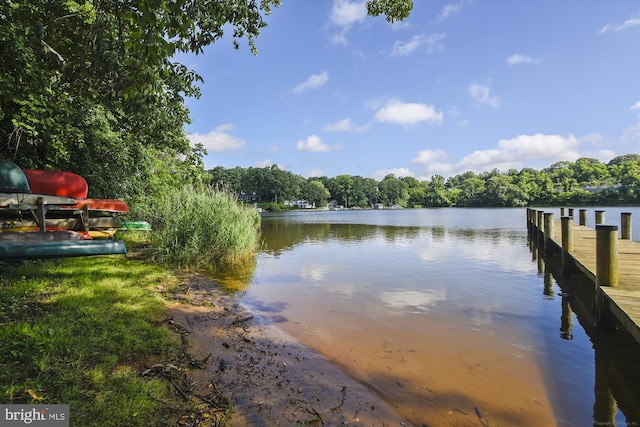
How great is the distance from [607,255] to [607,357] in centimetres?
151

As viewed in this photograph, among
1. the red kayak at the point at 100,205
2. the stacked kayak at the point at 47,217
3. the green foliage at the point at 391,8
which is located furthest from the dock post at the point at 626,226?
the red kayak at the point at 100,205

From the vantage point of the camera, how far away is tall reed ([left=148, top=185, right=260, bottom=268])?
357 inches

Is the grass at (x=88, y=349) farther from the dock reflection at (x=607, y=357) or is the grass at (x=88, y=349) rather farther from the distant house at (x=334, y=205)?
the distant house at (x=334, y=205)

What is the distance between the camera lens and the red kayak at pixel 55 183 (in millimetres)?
6203

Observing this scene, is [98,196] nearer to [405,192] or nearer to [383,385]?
[383,385]

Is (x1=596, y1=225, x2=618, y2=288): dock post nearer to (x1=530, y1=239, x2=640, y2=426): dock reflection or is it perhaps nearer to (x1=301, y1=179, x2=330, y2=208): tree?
(x1=530, y1=239, x2=640, y2=426): dock reflection

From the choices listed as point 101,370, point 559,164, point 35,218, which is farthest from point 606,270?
→ point 559,164

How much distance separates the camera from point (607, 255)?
201 inches

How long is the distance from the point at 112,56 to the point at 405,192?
128 m

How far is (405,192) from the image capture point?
12750 cm

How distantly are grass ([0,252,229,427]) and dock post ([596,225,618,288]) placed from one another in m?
5.83

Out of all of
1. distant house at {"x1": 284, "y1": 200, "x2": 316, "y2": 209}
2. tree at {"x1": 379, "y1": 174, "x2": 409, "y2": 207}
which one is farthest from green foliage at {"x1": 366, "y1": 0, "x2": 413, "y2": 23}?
tree at {"x1": 379, "y1": 174, "x2": 409, "y2": 207}

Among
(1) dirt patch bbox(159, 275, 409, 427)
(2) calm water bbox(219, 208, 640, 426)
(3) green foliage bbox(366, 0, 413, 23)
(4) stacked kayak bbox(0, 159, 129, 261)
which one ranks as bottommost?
(2) calm water bbox(219, 208, 640, 426)

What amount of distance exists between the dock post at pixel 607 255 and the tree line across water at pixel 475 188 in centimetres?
3933
